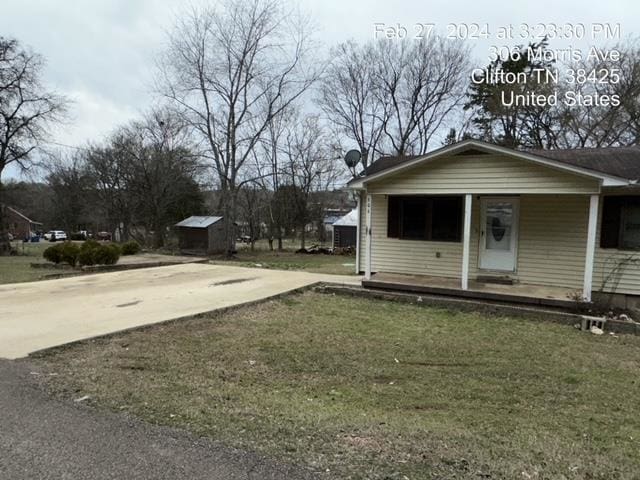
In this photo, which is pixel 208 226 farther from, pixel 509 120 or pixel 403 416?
pixel 403 416

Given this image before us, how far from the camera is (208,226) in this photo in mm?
20609

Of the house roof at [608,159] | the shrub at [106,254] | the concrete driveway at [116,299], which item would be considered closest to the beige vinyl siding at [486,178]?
the house roof at [608,159]

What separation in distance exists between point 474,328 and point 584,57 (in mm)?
19107

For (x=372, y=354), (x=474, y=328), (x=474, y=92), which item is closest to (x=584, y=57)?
(x=474, y=92)

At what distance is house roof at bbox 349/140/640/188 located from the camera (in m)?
6.57

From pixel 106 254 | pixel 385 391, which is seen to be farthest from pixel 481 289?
pixel 106 254

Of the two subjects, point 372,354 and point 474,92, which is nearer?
point 372,354

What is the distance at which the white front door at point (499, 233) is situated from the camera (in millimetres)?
8367

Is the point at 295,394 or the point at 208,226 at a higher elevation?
the point at 208,226

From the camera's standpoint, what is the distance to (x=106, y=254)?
11461 mm

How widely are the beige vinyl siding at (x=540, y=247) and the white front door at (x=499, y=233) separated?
11cm

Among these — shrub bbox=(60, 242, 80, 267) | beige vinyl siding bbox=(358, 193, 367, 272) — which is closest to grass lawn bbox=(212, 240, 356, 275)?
beige vinyl siding bbox=(358, 193, 367, 272)

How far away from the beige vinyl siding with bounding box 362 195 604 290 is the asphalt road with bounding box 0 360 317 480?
7.24 m

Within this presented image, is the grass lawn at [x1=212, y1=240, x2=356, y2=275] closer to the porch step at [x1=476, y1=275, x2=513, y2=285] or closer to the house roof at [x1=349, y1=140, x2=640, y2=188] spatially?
the porch step at [x1=476, y1=275, x2=513, y2=285]
